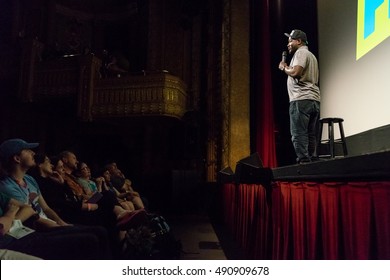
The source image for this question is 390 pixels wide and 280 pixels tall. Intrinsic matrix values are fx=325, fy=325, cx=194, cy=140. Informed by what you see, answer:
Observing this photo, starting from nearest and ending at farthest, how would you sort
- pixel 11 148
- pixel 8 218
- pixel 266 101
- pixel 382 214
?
pixel 382 214 → pixel 8 218 → pixel 11 148 → pixel 266 101

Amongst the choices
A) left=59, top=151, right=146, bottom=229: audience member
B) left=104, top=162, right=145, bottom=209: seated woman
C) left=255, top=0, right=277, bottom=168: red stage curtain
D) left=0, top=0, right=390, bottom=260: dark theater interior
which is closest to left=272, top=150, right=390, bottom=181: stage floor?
left=0, top=0, right=390, bottom=260: dark theater interior

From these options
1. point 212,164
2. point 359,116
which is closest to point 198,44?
point 212,164

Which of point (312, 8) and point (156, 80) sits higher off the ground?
point (312, 8)

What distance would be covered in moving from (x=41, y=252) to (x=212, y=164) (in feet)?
9.11

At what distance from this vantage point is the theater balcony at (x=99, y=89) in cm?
411

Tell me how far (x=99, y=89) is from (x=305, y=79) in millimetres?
3080

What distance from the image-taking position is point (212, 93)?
4.43m

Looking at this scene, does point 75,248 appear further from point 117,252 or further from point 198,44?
point 198,44

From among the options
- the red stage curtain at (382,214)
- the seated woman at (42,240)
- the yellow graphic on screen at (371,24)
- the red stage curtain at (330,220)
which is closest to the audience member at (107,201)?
the seated woman at (42,240)

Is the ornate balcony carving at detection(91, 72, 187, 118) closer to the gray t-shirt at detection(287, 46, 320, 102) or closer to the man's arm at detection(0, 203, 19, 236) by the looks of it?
the gray t-shirt at detection(287, 46, 320, 102)

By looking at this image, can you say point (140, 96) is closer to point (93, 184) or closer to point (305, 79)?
point (93, 184)

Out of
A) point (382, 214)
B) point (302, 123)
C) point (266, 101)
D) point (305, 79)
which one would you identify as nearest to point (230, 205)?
point (266, 101)

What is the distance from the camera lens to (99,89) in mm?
4293

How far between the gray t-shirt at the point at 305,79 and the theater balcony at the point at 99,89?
7.69ft
